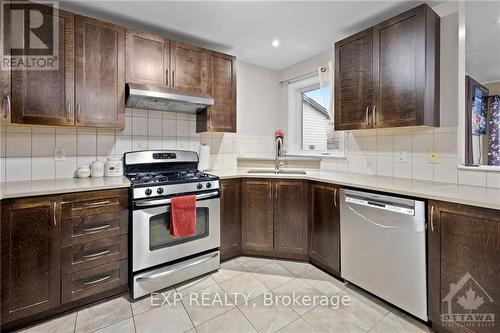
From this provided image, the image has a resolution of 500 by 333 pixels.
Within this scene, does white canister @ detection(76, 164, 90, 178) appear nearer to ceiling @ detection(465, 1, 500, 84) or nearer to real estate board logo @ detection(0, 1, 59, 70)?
real estate board logo @ detection(0, 1, 59, 70)

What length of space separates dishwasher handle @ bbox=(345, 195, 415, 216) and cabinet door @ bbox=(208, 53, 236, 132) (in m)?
1.55

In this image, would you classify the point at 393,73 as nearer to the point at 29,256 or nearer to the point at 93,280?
the point at 93,280

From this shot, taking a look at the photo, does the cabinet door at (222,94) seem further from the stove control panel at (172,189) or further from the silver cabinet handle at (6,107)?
the silver cabinet handle at (6,107)

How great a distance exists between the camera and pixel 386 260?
180 cm

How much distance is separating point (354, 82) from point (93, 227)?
8.45ft

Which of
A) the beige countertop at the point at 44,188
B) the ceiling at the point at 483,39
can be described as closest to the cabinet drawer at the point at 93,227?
the beige countertop at the point at 44,188

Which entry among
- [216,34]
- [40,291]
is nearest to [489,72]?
[216,34]

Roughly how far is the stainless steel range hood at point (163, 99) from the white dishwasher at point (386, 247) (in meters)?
1.65

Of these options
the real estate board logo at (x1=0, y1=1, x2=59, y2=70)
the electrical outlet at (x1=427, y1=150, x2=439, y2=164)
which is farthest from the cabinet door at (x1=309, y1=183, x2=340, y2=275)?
the real estate board logo at (x1=0, y1=1, x2=59, y2=70)

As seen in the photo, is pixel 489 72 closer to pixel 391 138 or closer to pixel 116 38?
pixel 391 138

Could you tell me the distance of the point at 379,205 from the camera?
181cm

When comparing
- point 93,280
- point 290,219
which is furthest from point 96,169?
point 290,219

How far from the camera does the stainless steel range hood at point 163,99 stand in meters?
2.19

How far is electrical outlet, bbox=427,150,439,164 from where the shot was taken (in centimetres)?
204
